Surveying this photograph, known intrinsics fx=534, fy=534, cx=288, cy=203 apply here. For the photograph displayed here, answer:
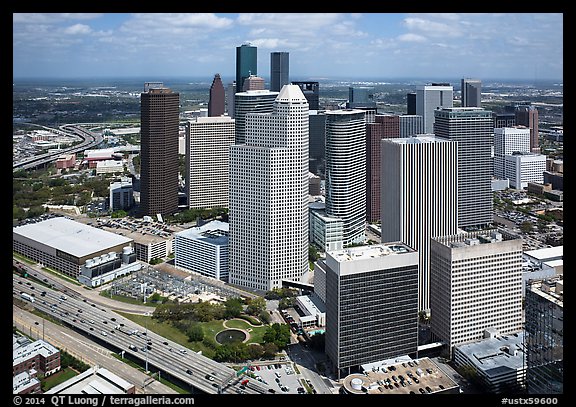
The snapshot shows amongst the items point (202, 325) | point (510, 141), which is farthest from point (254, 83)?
point (202, 325)

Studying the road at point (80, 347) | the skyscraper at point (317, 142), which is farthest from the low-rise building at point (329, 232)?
the skyscraper at point (317, 142)

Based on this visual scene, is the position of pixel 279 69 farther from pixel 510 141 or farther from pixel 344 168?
pixel 344 168

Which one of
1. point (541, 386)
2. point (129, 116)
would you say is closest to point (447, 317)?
point (541, 386)

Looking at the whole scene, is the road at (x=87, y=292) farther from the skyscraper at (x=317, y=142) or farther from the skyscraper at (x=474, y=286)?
the skyscraper at (x=317, y=142)

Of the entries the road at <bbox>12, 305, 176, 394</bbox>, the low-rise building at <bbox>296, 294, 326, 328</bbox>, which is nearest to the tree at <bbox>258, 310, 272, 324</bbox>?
the low-rise building at <bbox>296, 294, 326, 328</bbox>

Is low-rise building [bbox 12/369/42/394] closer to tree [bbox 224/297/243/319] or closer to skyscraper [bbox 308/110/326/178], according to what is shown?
tree [bbox 224/297/243/319]

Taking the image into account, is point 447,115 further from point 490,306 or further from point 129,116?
point 129,116
